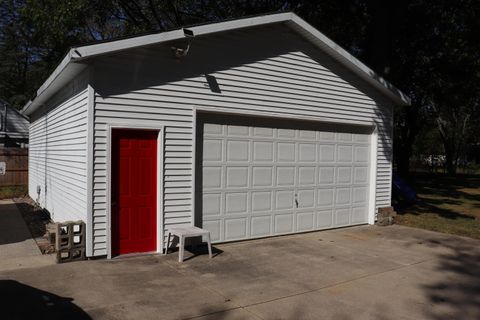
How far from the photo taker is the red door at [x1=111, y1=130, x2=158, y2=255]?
7078mm

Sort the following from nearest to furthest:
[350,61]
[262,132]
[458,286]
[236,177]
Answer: [458,286]
[236,177]
[262,132]
[350,61]

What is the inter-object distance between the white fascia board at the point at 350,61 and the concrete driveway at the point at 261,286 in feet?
14.0

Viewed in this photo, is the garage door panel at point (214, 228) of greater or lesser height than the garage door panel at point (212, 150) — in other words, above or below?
below

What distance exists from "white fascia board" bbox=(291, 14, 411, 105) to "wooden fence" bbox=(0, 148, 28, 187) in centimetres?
1413

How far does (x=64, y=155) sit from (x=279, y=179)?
448 cm

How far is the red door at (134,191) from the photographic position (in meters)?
7.08

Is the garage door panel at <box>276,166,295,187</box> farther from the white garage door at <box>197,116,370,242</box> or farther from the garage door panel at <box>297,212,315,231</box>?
the garage door panel at <box>297,212,315,231</box>

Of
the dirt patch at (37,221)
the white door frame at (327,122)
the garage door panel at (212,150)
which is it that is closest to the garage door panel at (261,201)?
the garage door panel at (212,150)

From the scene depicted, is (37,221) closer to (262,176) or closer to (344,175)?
(262,176)

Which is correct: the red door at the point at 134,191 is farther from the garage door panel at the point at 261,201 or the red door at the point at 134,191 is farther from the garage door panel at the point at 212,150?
the garage door panel at the point at 261,201

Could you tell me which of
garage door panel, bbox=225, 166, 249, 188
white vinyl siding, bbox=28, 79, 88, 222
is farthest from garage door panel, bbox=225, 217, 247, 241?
white vinyl siding, bbox=28, 79, 88, 222

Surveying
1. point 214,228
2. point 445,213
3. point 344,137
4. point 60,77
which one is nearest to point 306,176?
point 344,137

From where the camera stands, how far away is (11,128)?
25812 mm

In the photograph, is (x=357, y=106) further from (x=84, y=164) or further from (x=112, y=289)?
(x=112, y=289)
